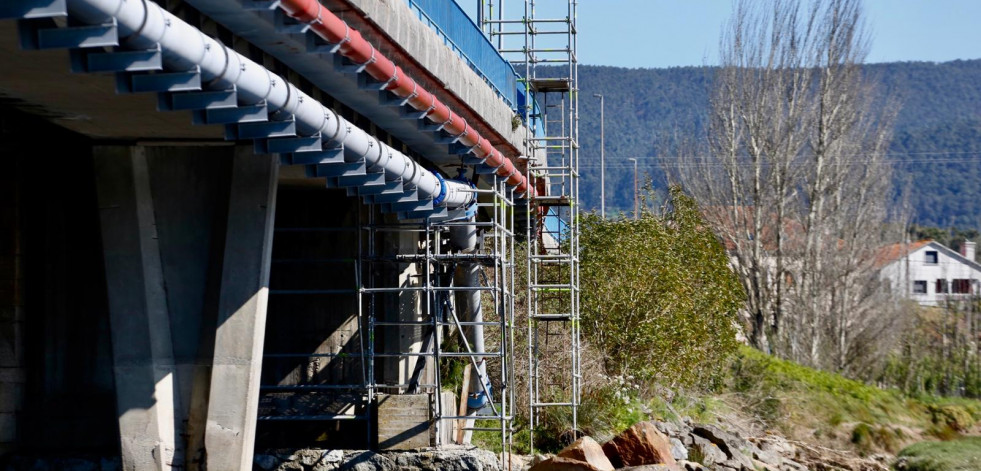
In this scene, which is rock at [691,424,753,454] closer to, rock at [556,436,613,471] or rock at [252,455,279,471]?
rock at [556,436,613,471]

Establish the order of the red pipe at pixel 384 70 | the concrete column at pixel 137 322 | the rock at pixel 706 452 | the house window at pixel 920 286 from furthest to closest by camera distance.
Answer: the house window at pixel 920 286
the rock at pixel 706 452
the concrete column at pixel 137 322
the red pipe at pixel 384 70

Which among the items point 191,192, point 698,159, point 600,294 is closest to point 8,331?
point 191,192

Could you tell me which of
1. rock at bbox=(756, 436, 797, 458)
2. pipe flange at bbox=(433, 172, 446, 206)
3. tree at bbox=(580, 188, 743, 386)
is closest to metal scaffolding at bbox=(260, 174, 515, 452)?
pipe flange at bbox=(433, 172, 446, 206)

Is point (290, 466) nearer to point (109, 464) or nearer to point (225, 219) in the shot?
point (109, 464)

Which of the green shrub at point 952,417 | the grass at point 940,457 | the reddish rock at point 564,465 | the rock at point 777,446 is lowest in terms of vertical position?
the green shrub at point 952,417

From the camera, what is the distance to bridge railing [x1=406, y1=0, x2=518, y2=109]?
14.4 meters

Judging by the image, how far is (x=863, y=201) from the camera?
45250mm

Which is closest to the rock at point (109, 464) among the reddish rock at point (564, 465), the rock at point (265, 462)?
the rock at point (265, 462)

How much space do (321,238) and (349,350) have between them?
151cm

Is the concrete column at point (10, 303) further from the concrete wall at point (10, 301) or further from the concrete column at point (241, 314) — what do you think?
the concrete column at point (241, 314)

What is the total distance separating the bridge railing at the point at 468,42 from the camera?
1439cm

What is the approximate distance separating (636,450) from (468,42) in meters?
5.75

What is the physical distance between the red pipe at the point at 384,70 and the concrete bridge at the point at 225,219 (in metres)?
0.03

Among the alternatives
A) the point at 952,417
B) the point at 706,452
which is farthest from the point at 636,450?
the point at 952,417
